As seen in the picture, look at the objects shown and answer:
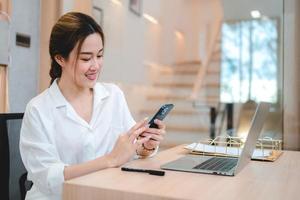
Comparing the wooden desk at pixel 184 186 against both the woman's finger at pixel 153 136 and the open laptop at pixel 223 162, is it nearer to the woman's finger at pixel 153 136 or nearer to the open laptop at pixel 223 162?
the open laptop at pixel 223 162

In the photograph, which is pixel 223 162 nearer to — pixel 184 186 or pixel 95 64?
pixel 184 186

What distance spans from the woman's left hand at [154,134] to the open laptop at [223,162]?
0.37 feet

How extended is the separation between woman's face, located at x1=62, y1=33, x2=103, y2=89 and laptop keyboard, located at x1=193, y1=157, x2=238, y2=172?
0.52 m

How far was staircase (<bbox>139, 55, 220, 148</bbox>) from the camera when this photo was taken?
4992 millimetres

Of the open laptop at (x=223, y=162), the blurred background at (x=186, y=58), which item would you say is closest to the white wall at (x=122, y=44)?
the blurred background at (x=186, y=58)

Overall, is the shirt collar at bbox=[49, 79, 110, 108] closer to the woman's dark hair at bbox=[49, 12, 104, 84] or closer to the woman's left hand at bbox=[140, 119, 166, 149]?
the woman's dark hair at bbox=[49, 12, 104, 84]

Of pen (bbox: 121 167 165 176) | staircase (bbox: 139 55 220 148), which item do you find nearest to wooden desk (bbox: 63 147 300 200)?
pen (bbox: 121 167 165 176)

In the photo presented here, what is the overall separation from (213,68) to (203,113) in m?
0.97

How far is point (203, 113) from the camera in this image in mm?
5090

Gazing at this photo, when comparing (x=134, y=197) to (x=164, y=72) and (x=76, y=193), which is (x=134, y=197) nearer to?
(x=76, y=193)

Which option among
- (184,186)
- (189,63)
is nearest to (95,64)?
(184,186)

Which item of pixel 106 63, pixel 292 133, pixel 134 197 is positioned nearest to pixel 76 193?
pixel 134 197

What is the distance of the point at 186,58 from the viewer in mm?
6617

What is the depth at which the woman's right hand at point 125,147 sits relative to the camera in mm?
1110
